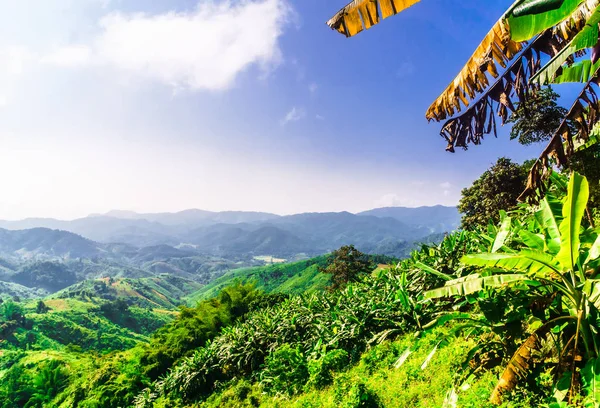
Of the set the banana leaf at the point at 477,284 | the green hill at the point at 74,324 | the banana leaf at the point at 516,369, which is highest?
the banana leaf at the point at 477,284

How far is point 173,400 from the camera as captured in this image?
768cm

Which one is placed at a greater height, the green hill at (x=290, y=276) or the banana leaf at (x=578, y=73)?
the banana leaf at (x=578, y=73)

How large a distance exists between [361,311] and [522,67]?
196 inches

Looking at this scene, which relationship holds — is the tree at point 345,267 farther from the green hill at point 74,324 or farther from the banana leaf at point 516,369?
the green hill at point 74,324

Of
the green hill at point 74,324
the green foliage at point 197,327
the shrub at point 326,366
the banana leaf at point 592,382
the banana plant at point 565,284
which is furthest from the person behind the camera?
the green hill at point 74,324

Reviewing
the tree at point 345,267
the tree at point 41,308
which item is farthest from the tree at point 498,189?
the tree at point 41,308

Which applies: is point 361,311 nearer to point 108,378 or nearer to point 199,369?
point 199,369

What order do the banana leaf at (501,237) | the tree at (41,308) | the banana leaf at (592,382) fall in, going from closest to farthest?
the banana leaf at (592,382), the banana leaf at (501,237), the tree at (41,308)

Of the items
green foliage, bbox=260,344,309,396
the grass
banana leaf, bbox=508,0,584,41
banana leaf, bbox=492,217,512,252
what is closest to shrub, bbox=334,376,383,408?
the grass

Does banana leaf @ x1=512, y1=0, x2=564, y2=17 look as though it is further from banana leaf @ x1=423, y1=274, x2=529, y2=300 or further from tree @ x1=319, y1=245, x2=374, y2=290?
tree @ x1=319, y1=245, x2=374, y2=290

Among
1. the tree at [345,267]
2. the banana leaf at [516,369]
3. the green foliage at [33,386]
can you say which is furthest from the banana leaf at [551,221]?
the tree at [345,267]

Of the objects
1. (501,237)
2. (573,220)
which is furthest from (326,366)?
(573,220)

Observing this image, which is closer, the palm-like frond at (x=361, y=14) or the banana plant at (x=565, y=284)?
the banana plant at (x=565, y=284)

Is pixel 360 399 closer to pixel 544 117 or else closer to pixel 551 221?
pixel 551 221
